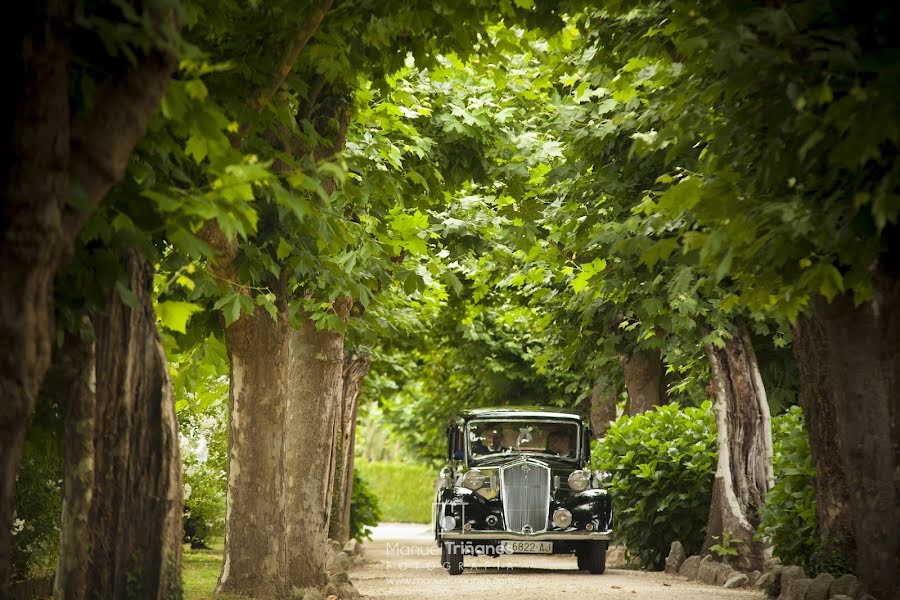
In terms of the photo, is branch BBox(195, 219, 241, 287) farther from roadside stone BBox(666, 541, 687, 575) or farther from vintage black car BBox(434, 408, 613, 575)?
roadside stone BBox(666, 541, 687, 575)

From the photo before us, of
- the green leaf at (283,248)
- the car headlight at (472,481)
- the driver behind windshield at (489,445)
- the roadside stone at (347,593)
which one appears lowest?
the roadside stone at (347,593)

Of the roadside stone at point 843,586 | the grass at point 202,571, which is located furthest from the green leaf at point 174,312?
the roadside stone at point 843,586

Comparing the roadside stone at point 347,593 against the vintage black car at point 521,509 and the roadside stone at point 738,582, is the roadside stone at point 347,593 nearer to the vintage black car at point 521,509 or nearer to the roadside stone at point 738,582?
the vintage black car at point 521,509

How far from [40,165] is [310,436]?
28.9ft

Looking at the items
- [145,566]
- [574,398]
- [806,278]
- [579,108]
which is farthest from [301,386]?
[574,398]

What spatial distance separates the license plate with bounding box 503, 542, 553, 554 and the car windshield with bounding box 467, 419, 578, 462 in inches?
61.9

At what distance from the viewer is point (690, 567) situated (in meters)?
17.1

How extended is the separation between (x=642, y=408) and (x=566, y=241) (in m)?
8.79

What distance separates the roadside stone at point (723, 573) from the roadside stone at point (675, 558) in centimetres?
194

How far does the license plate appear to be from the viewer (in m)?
17.7

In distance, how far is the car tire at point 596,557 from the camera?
1817 cm

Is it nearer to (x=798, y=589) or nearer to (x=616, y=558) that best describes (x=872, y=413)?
(x=798, y=589)

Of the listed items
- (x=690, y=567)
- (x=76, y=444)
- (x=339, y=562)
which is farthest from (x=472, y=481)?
(x=76, y=444)

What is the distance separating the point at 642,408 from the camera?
22.3 meters
